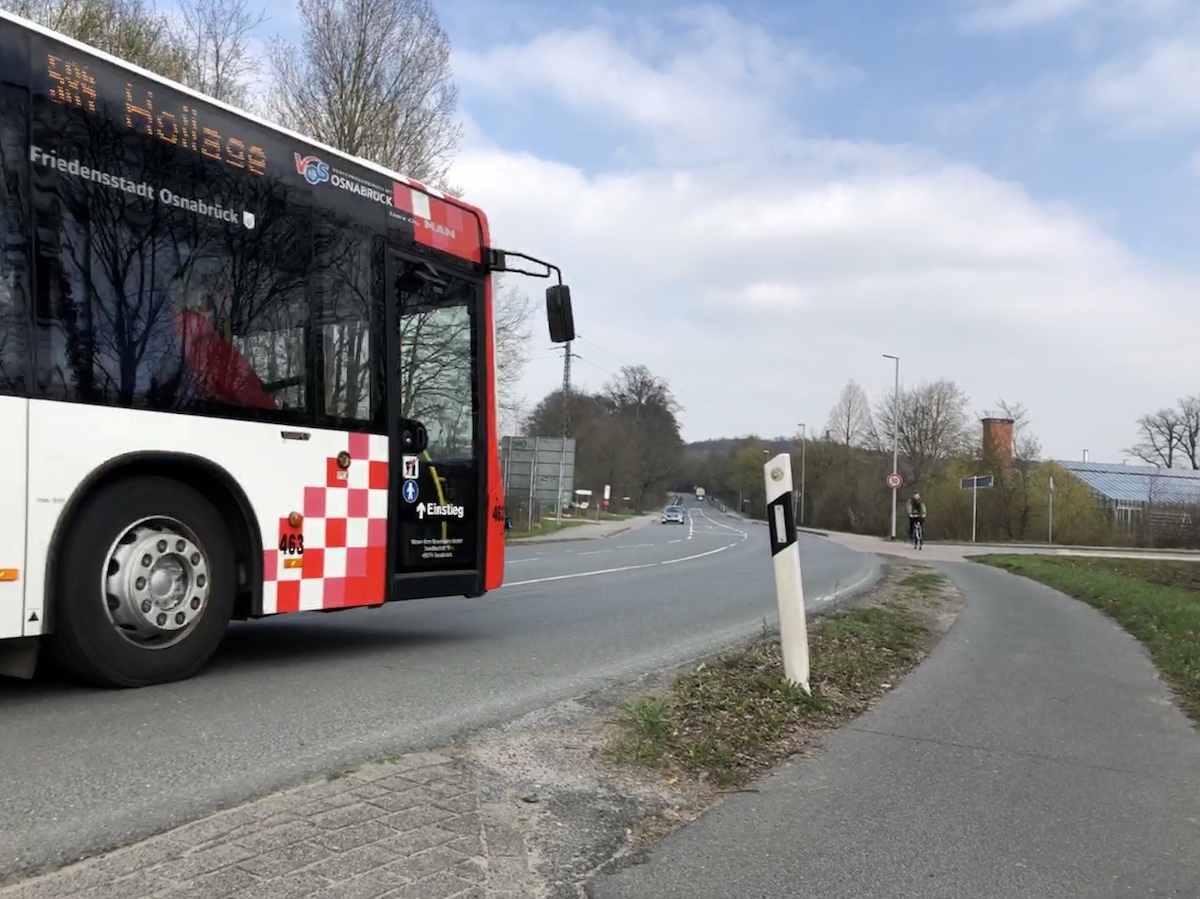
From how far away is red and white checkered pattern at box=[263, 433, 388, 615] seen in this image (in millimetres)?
5938

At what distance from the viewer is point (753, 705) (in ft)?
18.0

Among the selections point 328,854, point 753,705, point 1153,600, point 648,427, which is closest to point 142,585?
point 328,854

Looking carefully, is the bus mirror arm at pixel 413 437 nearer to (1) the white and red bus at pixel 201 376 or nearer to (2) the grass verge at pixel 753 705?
(1) the white and red bus at pixel 201 376

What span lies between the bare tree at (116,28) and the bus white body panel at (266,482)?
16486 millimetres

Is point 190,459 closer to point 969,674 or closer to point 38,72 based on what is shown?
point 38,72

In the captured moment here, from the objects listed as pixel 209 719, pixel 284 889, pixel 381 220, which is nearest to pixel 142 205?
pixel 381 220

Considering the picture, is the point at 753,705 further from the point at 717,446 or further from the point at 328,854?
the point at 717,446

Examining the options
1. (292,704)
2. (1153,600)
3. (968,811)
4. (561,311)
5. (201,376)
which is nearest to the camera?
(968,811)

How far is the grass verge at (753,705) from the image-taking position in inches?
180

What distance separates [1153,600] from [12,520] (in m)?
14.1

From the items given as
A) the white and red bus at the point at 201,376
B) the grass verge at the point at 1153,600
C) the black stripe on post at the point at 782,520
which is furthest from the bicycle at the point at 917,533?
the black stripe on post at the point at 782,520

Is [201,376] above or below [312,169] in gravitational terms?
below

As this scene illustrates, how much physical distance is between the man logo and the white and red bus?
2 centimetres

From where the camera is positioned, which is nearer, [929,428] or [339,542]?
[339,542]
